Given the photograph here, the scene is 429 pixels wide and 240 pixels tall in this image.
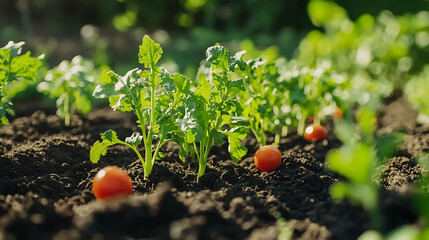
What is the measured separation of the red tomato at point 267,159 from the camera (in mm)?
3016

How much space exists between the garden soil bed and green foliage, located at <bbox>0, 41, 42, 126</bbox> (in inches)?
14.6

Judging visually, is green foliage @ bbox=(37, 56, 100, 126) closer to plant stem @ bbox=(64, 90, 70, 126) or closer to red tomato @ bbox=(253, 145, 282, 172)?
plant stem @ bbox=(64, 90, 70, 126)

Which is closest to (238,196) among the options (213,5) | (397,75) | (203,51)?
(397,75)

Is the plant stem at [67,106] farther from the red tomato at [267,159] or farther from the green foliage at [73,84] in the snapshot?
the red tomato at [267,159]

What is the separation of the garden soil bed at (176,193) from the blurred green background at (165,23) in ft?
16.4

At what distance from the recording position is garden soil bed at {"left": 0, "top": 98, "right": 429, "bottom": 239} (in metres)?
2.00

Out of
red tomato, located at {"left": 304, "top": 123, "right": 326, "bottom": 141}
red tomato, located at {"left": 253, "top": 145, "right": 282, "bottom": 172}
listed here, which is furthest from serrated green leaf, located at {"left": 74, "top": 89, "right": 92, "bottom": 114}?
red tomato, located at {"left": 304, "top": 123, "right": 326, "bottom": 141}

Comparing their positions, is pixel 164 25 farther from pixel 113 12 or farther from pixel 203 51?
pixel 203 51

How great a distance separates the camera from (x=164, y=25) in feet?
38.2

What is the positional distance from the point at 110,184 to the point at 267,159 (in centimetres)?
105

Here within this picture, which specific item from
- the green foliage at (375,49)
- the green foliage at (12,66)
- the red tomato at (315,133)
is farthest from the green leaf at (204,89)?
the green foliage at (375,49)

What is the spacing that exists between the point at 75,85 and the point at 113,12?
7.88 m

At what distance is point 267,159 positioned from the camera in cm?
301

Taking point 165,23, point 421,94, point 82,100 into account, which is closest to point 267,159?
point 82,100
